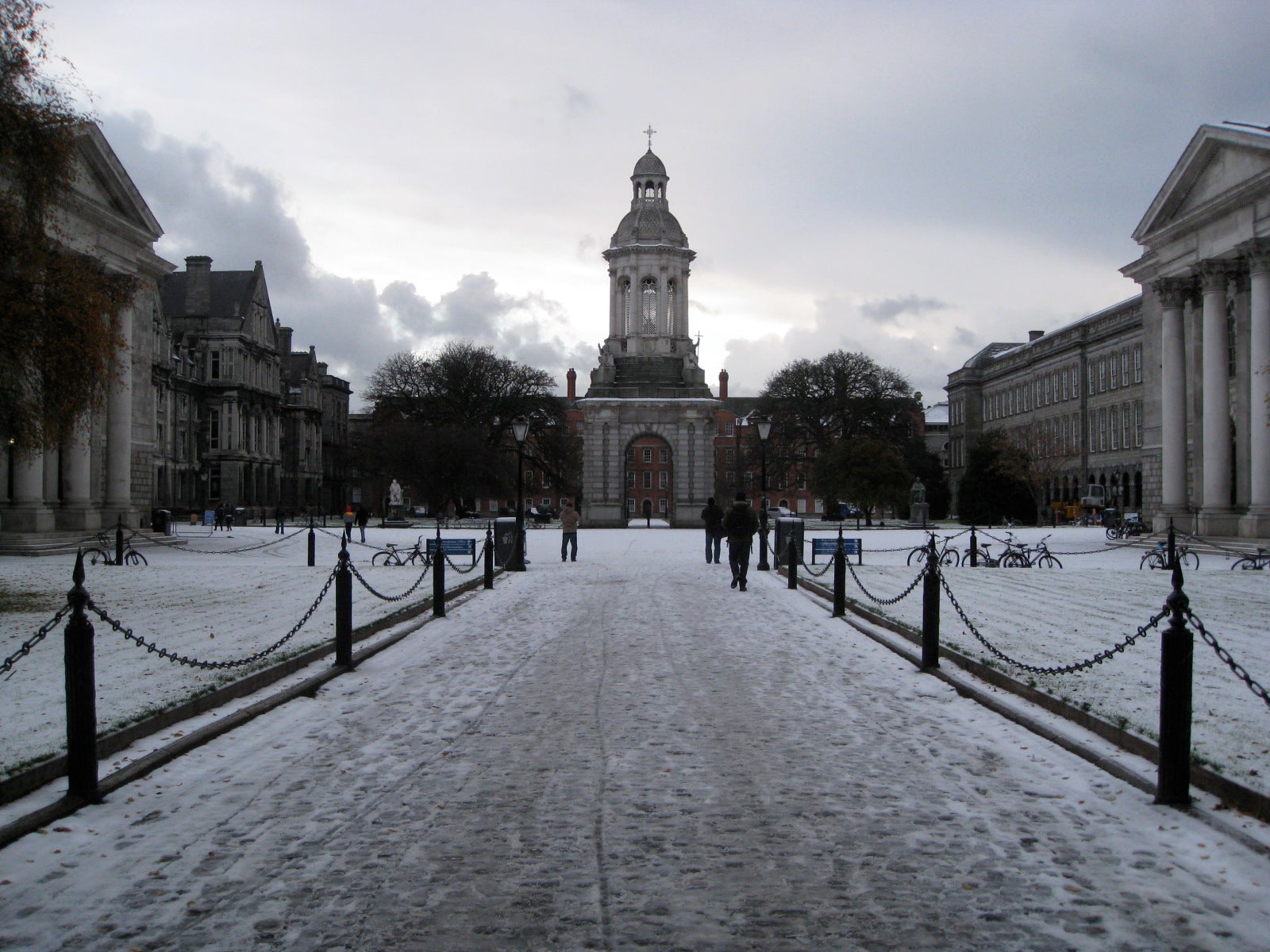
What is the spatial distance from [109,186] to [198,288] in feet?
167

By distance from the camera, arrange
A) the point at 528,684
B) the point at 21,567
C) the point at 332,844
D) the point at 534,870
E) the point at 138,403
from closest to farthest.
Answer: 1. the point at 534,870
2. the point at 332,844
3. the point at 528,684
4. the point at 21,567
5. the point at 138,403

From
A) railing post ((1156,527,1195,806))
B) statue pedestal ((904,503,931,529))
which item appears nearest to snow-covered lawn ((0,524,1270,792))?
railing post ((1156,527,1195,806))

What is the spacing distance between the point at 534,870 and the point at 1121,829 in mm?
3190

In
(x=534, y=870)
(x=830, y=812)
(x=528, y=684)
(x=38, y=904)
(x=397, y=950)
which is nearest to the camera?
(x=397, y=950)

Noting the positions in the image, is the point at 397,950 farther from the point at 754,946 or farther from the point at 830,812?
the point at 830,812

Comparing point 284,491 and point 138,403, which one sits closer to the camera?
point 138,403

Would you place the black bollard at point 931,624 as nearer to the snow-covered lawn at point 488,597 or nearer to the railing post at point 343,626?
the snow-covered lawn at point 488,597

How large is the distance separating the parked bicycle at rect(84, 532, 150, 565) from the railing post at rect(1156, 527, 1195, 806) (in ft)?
86.0

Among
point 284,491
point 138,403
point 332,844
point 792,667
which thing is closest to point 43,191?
point 792,667

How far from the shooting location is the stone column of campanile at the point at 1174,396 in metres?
39.7

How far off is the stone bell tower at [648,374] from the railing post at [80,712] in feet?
217

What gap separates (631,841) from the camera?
616cm

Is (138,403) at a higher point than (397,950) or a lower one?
higher

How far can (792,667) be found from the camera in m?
12.3
